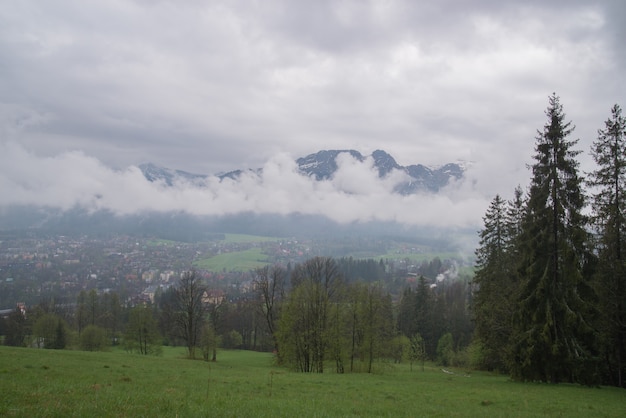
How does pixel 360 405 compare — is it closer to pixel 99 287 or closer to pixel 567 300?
pixel 567 300

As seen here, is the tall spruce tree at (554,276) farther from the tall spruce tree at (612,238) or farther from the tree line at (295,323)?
the tree line at (295,323)

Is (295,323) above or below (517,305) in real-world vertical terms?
below

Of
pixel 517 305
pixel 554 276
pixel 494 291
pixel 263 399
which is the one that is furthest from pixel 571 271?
pixel 263 399

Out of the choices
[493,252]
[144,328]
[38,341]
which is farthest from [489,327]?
[38,341]

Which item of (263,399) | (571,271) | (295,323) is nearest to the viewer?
(263,399)

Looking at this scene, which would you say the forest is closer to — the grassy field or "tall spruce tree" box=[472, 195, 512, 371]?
"tall spruce tree" box=[472, 195, 512, 371]

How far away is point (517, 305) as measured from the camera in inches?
1070

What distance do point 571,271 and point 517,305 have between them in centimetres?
460

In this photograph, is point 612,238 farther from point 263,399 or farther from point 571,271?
point 263,399

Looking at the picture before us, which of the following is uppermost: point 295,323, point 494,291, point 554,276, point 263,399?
point 554,276

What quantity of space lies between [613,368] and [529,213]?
452 inches

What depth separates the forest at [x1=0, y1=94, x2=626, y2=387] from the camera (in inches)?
956

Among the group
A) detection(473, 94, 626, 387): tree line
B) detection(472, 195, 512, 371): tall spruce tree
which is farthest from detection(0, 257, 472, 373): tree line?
detection(473, 94, 626, 387): tree line

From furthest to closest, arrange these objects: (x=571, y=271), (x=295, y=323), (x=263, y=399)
Result: (x=295, y=323) < (x=571, y=271) < (x=263, y=399)
